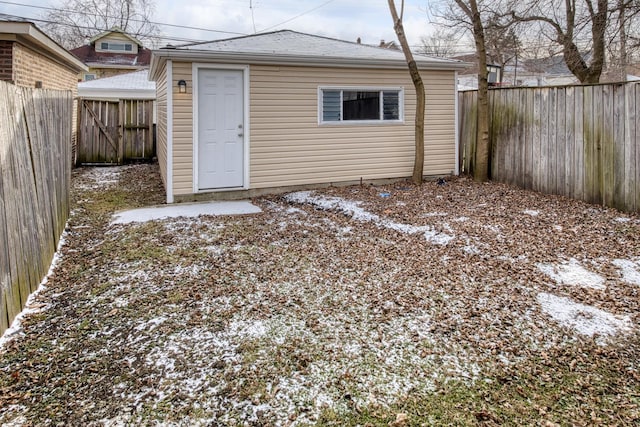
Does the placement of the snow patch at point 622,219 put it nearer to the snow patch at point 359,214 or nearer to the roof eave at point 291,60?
the snow patch at point 359,214

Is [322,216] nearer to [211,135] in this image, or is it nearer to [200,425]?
[211,135]

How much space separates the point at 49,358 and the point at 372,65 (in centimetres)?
719

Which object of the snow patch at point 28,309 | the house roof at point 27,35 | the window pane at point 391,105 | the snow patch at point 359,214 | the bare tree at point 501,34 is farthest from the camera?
the bare tree at point 501,34

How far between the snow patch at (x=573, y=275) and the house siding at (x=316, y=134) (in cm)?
488

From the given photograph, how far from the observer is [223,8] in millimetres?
27062

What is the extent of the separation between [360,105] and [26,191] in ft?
20.4

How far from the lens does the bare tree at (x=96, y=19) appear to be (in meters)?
31.8

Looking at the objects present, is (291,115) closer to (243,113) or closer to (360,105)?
(243,113)

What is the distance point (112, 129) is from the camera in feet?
40.8

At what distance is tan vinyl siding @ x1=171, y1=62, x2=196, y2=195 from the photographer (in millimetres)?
7254

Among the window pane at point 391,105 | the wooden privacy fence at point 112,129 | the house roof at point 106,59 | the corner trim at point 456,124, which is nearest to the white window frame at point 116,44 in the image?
the house roof at point 106,59

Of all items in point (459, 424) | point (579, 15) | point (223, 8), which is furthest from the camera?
point (223, 8)

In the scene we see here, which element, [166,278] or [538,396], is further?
[166,278]

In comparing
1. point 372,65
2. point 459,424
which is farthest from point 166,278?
point 372,65
